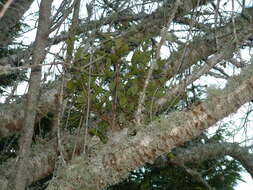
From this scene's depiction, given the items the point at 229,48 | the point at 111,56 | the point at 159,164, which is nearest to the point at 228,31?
the point at 229,48

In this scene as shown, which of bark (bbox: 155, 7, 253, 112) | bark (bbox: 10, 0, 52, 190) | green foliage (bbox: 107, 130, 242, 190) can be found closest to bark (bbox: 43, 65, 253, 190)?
bark (bbox: 10, 0, 52, 190)

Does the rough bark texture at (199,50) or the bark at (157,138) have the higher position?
the rough bark texture at (199,50)

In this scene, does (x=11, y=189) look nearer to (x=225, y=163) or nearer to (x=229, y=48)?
(x=229, y=48)

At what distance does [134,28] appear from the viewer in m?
2.64

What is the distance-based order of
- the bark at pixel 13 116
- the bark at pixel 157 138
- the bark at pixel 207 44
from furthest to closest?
1. the bark at pixel 13 116
2. the bark at pixel 207 44
3. the bark at pixel 157 138

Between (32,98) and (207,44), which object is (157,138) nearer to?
(32,98)

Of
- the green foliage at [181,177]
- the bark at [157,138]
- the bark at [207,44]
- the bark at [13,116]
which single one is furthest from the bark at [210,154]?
the bark at [157,138]

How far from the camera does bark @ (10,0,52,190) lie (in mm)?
1626

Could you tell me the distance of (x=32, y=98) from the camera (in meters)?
1.72

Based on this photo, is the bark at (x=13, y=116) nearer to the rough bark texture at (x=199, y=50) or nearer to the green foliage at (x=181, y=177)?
the rough bark texture at (x=199, y=50)

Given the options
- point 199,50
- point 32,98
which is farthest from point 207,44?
point 32,98

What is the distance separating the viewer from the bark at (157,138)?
1592 millimetres

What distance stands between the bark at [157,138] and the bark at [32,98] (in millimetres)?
149

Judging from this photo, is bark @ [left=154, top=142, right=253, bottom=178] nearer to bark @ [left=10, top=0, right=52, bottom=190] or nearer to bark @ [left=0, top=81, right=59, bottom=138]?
bark @ [left=0, top=81, right=59, bottom=138]
